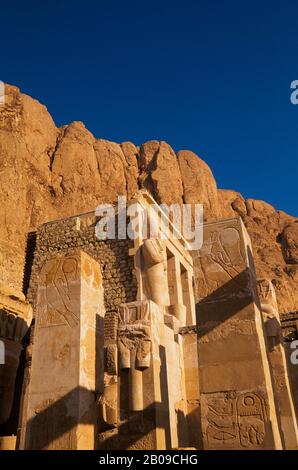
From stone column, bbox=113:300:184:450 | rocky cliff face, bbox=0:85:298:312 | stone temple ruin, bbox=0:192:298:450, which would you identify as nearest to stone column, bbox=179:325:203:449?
stone temple ruin, bbox=0:192:298:450

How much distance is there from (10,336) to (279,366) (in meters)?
6.41

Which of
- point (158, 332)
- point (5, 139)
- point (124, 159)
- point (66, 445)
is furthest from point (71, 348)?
point (124, 159)

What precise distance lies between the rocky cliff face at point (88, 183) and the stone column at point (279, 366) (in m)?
11.1

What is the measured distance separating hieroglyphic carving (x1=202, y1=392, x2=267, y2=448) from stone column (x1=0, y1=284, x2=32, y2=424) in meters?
5.52

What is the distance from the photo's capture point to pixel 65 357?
694cm

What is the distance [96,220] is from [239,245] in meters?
10.5

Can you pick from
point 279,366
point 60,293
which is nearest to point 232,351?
point 60,293

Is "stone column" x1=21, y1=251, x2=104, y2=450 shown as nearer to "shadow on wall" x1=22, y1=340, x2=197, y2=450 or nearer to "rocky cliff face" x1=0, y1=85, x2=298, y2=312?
"shadow on wall" x1=22, y1=340, x2=197, y2=450

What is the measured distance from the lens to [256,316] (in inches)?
270

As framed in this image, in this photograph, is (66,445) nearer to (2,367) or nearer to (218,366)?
(218,366)

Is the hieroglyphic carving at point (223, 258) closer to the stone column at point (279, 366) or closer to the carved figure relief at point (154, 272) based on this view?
the stone column at point (279, 366)

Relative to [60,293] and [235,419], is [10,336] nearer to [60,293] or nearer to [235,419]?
[60,293]

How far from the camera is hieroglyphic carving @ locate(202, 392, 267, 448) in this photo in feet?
20.1

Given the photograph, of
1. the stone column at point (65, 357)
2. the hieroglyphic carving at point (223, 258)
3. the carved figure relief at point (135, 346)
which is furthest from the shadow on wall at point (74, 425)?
the hieroglyphic carving at point (223, 258)
